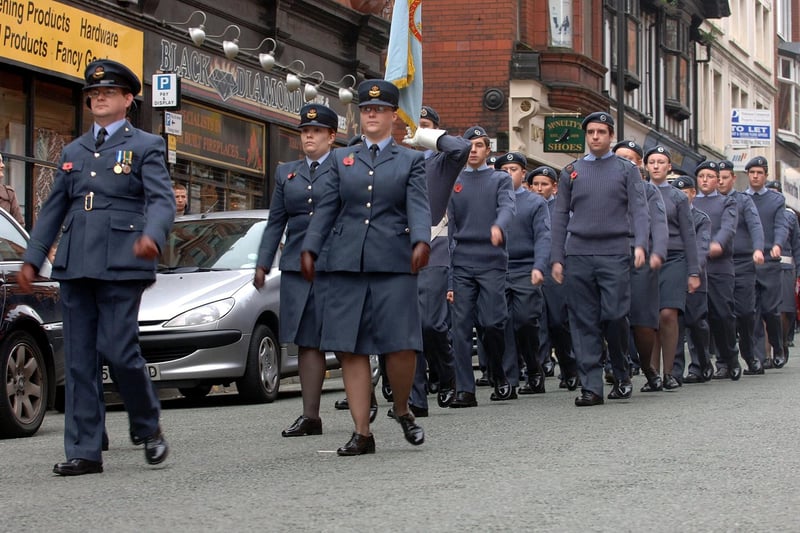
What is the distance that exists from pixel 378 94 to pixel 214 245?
5.29 meters

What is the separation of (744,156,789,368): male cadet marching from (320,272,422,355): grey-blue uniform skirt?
396 inches

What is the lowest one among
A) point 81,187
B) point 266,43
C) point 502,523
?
point 502,523

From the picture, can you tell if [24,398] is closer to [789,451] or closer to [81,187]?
[81,187]

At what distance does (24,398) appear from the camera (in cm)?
1059

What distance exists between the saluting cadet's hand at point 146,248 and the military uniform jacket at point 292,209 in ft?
7.62

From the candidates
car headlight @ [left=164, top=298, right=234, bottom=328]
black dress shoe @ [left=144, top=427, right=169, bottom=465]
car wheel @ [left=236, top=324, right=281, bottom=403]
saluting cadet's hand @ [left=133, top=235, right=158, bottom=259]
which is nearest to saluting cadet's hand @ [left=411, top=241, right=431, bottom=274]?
saluting cadet's hand @ [left=133, top=235, right=158, bottom=259]

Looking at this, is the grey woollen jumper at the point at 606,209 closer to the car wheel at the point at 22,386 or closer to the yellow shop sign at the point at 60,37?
the car wheel at the point at 22,386

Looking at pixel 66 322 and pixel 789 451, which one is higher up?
pixel 66 322

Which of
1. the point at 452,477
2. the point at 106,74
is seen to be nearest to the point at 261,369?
the point at 106,74

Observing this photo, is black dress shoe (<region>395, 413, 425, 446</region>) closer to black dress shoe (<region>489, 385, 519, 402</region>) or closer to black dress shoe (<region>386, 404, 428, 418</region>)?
black dress shoe (<region>386, 404, 428, 418</region>)

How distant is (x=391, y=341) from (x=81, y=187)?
180 centimetres

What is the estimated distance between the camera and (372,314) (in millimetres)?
8805

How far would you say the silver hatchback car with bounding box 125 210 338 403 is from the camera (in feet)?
41.7

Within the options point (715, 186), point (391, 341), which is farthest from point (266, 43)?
point (391, 341)
